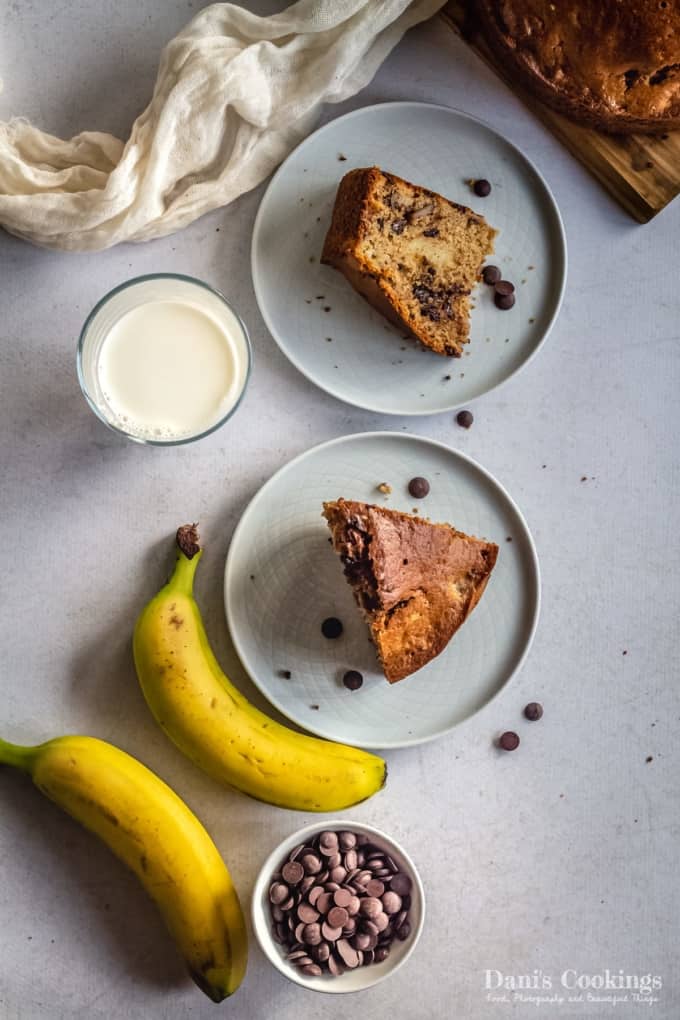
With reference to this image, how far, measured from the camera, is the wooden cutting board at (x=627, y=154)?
7.72 feet

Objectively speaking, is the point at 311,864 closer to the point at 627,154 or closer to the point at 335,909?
the point at 335,909

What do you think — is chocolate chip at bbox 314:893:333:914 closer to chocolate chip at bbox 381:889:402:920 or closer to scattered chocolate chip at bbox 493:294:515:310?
chocolate chip at bbox 381:889:402:920

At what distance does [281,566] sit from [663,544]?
3.55 ft

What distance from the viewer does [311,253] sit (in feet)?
7.80

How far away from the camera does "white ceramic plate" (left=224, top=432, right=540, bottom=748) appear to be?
7.57ft

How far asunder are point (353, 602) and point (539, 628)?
1.76 feet

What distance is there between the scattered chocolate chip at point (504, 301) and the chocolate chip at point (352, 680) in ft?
3.44

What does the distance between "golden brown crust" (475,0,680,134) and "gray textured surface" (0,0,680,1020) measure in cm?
20

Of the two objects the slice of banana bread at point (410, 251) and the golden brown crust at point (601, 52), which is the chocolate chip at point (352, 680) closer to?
the slice of banana bread at point (410, 251)

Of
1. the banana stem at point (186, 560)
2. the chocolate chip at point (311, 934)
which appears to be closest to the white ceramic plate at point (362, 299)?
the banana stem at point (186, 560)

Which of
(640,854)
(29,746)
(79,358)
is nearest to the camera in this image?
(79,358)

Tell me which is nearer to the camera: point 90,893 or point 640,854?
point 90,893

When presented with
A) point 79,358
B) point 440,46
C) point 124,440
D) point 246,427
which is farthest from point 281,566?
point 440,46

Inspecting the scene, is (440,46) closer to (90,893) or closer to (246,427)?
(246,427)
